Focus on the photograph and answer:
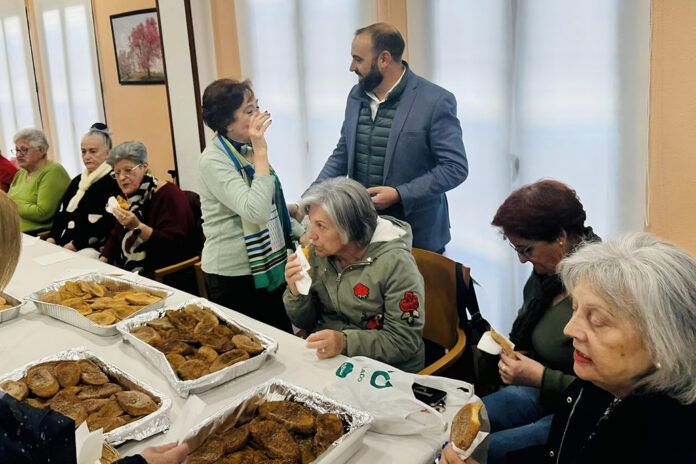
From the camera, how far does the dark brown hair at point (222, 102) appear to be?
104 inches

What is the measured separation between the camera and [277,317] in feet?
9.51

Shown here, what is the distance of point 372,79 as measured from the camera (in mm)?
2814

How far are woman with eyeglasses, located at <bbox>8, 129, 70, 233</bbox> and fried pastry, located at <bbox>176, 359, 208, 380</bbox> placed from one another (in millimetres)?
2956

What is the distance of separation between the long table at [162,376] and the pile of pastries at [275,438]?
99 millimetres

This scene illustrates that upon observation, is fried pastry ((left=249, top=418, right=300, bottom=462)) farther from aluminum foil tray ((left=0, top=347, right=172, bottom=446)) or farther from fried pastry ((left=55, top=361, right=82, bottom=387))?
fried pastry ((left=55, top=361, right=82, bottom=387))

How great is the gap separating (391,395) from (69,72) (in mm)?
5821

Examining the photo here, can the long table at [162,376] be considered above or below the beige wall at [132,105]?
below

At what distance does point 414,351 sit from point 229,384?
2.13 feet

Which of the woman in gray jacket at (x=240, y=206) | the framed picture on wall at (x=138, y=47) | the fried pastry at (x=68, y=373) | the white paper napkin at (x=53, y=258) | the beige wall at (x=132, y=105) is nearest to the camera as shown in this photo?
the fried pastry at (x=68, y=373)

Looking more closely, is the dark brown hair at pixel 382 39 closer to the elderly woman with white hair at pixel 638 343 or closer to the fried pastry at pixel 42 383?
the elderly woman with white hair at pixel 638 343

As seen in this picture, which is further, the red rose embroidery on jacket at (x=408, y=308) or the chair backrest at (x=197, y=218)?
the chair backrest at (x=197, y=218)

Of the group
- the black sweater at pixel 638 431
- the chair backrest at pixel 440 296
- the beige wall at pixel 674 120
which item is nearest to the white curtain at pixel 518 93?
the beige wall at pixel 674 120

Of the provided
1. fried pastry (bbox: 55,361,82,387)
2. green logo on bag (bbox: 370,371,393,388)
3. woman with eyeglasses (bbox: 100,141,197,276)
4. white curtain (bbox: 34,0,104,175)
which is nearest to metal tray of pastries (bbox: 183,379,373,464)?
green logo on bag (bbox: 370,371,393,388)

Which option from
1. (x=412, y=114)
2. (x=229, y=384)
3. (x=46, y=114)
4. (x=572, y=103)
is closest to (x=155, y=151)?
(x=46, y=114)
